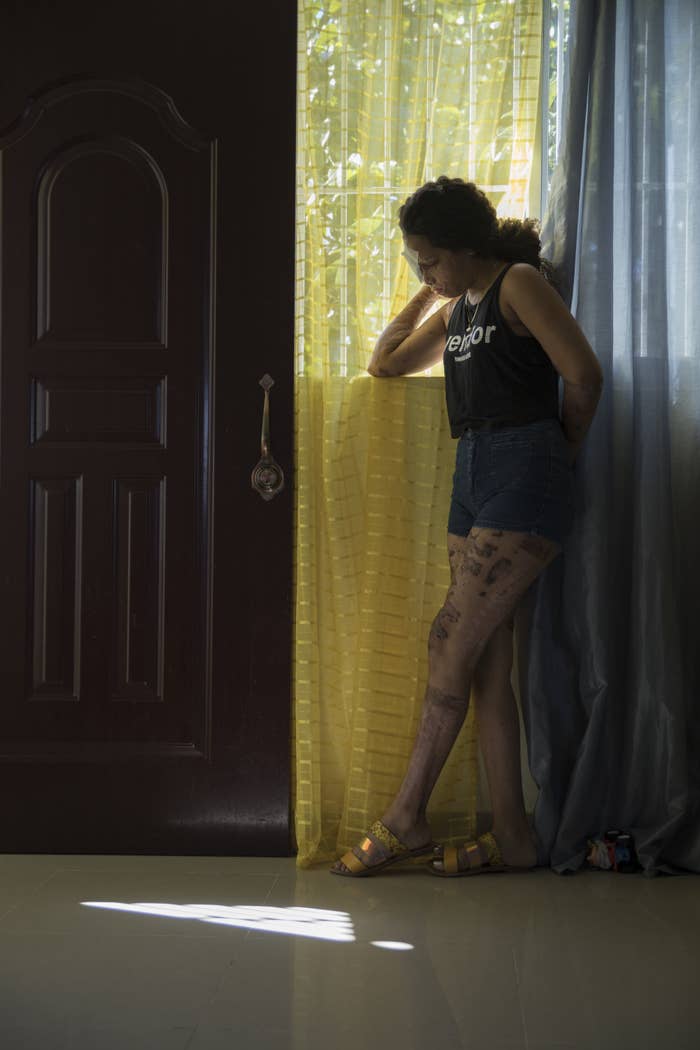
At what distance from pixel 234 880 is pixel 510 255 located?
62.6 inches

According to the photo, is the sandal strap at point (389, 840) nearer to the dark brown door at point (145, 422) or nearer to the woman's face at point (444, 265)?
the dark brown door at point (145, 422)

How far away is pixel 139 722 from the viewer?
2.74 meters

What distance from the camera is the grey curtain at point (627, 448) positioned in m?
2.63

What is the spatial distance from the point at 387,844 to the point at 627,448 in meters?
1.12

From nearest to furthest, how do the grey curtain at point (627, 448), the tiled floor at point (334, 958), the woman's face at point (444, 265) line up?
the tiled floor at point (334, 958) → the woman's face at point (444, 265) → the grey curtain at point (627, 448)

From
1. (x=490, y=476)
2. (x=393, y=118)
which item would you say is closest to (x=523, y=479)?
(x=490, y=476)

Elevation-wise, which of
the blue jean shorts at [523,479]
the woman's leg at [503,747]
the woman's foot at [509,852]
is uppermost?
the blue jean shorts at [523,479]

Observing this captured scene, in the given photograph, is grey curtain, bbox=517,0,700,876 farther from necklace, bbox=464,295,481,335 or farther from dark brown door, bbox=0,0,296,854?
dark brown door, bbox=0,0,296,854

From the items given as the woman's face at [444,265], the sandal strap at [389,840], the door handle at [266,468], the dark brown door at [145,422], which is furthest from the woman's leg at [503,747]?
the woman's face at [444,265]

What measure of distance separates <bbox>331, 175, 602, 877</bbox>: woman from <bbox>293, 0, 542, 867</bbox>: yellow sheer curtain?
140 mm

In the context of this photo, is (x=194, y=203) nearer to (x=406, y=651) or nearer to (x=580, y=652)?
(x=406, y=651)

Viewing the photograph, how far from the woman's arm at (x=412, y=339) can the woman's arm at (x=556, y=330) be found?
0.26m

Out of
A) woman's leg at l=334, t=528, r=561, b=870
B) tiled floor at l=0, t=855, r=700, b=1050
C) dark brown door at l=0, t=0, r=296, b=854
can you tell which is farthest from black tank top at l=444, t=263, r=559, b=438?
tiled floor at l=0, t=855, r=700, b=1050

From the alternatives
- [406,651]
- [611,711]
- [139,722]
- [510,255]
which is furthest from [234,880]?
[510,255]
